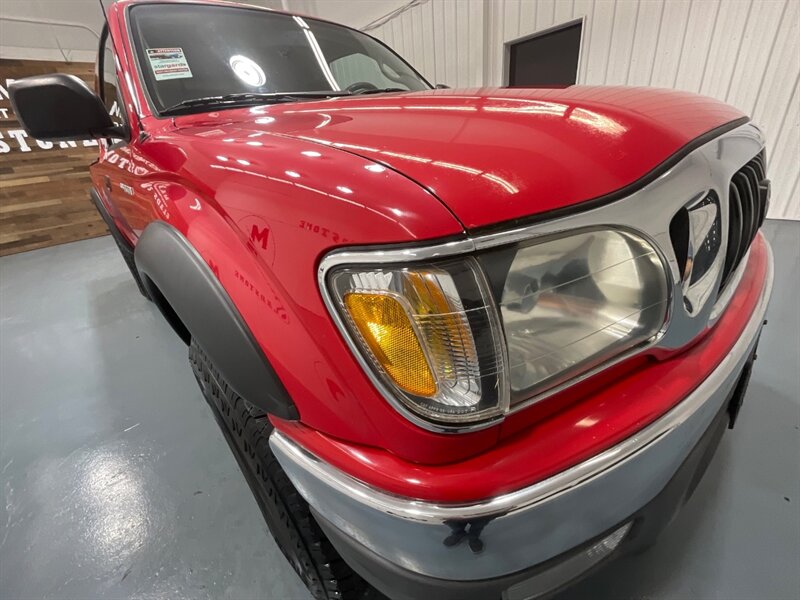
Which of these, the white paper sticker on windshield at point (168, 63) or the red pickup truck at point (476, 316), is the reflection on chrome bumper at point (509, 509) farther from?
the white paper sticker on windshield at point (168, 63)

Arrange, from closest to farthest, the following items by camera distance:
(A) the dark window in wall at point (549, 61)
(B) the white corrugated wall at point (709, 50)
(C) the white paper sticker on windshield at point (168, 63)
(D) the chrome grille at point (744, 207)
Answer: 1. (D) the chrome grille at point (744, 207)
2. (C) the white paper sticker on windshield at point (168, 63)
3. (B) the white corrugated wall at point (709, 50)
4. (A) the dark window in wall at point (549, 61)

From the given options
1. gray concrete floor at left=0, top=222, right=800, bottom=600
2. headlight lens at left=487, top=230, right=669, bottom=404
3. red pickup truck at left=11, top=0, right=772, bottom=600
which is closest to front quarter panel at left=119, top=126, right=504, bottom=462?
red pickup truck at left=11, top=0, right=772, bottom=600

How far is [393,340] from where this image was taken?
0.47 m

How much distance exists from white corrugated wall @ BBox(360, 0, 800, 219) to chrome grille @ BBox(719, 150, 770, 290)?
335 cm

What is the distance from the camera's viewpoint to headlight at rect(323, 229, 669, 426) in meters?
0.44

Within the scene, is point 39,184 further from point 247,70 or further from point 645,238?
point 645,238

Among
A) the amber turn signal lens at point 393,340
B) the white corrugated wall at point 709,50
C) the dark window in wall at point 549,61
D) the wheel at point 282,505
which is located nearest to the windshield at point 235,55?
the wheel at point 282,505

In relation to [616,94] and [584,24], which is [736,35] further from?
[616,94]

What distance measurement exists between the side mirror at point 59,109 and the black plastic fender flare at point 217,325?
2.33ft

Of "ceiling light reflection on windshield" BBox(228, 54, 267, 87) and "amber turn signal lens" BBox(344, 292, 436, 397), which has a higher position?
"ceiling light reflection on windshield" BBox(228, 54, 267, 87)

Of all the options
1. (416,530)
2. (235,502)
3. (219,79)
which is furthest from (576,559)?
(219,79)

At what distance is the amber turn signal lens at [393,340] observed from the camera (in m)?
0.46

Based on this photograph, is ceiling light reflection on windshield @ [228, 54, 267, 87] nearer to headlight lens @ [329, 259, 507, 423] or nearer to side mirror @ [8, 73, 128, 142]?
side mirror @ [8, 73, 128, 142]

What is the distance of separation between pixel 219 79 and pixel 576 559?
4.98 ft
